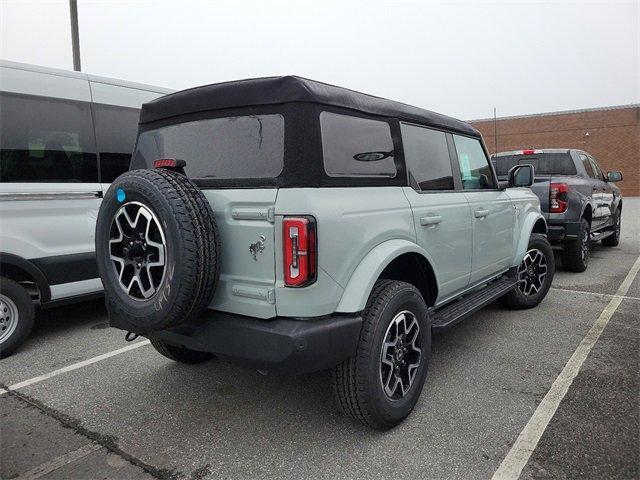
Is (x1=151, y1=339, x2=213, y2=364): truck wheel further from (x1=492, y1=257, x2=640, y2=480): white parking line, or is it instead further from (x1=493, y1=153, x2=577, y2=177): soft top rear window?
(x1=493, y1=153, x2=577, y2=177): soft top rear window

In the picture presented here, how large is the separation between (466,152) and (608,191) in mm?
5748

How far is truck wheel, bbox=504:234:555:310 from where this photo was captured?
4.84 m

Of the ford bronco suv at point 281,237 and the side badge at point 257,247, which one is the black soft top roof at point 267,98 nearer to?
the ford bronco suv at point 281,237

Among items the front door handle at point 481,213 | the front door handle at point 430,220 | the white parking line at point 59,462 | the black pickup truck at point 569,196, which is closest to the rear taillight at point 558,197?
the black pickup truck at point 569,196

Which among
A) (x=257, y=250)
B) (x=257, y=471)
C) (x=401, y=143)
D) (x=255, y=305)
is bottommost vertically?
(x=257, y=471)

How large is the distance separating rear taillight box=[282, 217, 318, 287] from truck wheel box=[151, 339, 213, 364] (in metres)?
1.52

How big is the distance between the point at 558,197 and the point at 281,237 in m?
5.54

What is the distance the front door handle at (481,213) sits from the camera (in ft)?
12.0

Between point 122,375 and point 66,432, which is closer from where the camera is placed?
point 66,432

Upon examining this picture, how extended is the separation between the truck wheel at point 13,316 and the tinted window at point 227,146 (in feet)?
6.79

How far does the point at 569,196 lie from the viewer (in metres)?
6.36

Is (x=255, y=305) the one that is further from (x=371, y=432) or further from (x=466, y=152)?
(x=466, y=152)

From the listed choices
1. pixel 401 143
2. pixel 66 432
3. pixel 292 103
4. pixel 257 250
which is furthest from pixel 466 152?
pixel 66 432

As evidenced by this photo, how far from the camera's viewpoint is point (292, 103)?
2.36 meters
